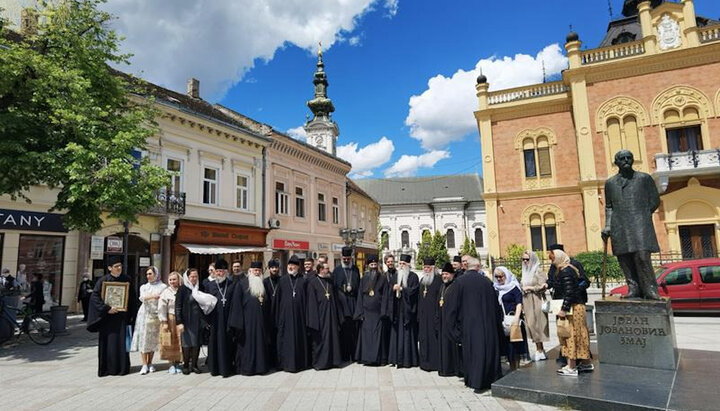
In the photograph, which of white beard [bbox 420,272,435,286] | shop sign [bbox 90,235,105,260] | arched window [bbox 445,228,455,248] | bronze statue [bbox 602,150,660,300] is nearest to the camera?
bronze statue [bbox 602,150,660,300]

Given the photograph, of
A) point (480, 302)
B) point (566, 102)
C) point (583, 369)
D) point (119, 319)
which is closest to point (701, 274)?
point (583, 369)

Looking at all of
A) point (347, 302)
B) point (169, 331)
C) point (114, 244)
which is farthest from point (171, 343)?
point (114, 244)

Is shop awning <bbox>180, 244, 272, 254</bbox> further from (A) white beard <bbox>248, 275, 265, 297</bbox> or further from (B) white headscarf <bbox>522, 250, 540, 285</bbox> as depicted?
(B) white headscarf <bbox>522, 250, 540, 285</bbox>

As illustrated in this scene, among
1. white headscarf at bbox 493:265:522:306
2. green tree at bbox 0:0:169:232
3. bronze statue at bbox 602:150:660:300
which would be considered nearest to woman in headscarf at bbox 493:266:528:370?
white headscarf at bbox 493:265:522:306

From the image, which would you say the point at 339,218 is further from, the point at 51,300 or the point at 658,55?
the point at 658,55

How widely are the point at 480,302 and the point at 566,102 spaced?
78.8 ft

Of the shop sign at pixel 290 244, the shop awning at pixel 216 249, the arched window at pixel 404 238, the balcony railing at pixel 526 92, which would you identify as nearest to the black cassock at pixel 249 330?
the shop awning at pixel 216 249

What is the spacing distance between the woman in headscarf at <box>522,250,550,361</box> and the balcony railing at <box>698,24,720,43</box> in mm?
24498

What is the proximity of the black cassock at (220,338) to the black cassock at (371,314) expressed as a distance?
7.40ft

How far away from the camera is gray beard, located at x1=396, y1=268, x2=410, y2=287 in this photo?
25.2ft


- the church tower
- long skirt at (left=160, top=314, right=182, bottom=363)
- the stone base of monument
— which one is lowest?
the stone base of monument

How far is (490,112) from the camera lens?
2733 cm

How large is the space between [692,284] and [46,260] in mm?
19912

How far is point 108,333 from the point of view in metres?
7.23
